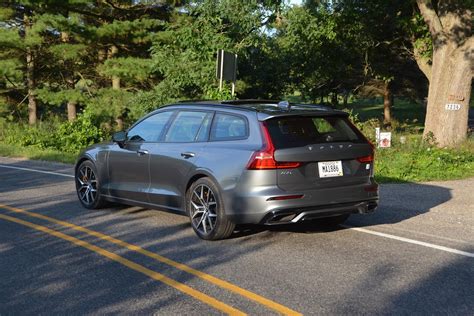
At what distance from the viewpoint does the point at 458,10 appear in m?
16.0

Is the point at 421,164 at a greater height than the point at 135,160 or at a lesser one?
lesser

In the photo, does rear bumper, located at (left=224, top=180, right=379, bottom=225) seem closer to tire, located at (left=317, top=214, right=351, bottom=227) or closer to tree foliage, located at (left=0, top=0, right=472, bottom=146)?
tire, located at (left=317, top=214, right=351, bottom=227)

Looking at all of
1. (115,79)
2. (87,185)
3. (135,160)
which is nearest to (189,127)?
(135,160)

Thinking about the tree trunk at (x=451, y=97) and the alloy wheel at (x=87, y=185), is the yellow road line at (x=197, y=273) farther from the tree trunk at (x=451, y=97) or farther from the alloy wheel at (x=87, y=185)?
the tree trunk at (x=451, y=97)

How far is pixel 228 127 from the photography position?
704 centimetres

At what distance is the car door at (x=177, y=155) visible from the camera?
7.27m

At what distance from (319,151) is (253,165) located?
76 centimetres

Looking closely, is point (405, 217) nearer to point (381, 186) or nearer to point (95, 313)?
point (381, 186)

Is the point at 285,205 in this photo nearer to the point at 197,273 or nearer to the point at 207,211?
the point at 207,211

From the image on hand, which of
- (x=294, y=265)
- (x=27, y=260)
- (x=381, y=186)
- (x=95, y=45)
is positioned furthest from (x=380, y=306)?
(x=95, y=45)

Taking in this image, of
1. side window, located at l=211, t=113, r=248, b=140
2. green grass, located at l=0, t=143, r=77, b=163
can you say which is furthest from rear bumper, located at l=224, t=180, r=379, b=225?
green grass, located at l=0, t=143, r=77, b=163

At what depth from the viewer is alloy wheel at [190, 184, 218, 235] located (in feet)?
22.6

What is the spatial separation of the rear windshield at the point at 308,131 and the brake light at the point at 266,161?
0.08 m

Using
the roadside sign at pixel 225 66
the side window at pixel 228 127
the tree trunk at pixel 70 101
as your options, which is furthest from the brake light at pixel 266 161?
the tree trunk at pixel 70 101
